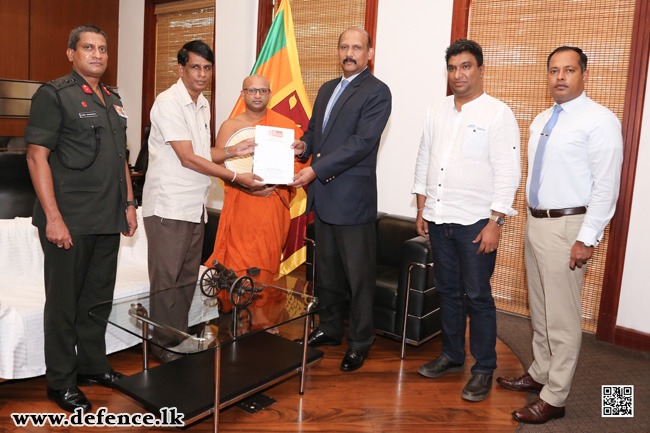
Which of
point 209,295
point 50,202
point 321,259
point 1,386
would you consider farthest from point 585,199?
point 1,386

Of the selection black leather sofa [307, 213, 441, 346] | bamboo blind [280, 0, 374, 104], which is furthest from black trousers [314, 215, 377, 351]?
bamboo blind [280, 0, 374, 104]

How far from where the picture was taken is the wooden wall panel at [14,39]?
5871mm

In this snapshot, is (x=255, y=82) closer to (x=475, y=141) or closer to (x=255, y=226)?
(x=255, y=226)

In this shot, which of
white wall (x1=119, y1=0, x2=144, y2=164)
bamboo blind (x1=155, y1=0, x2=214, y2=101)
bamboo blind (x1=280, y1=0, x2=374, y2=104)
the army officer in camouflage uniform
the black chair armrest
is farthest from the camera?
white wall (x1=119, y1=0, x2=144, y2=164)

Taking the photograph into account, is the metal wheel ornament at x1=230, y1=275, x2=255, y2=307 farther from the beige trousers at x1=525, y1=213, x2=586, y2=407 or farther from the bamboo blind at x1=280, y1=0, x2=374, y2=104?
the bamboo blind at x1=280, y1=0, x2=374, y2=104

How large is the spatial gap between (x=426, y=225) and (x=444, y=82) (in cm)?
153

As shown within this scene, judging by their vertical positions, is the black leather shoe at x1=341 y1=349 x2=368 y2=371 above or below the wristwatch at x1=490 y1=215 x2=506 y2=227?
below

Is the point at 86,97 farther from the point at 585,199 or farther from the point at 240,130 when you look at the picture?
the point at 585,199

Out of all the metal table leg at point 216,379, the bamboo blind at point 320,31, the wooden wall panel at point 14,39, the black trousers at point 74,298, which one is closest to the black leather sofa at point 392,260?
the black trousers at point 74,298

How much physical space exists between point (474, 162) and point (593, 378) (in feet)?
4.57

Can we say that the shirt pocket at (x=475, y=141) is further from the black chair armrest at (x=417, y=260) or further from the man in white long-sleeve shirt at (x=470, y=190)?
the black chair armrest at (x=417, y=260)

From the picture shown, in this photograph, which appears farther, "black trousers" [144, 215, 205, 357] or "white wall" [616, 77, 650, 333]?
"white wall" [616, 77, 650, 333]

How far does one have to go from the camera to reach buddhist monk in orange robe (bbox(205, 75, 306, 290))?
3.18m

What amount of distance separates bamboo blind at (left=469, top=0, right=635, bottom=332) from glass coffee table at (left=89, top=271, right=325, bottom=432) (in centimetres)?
192
